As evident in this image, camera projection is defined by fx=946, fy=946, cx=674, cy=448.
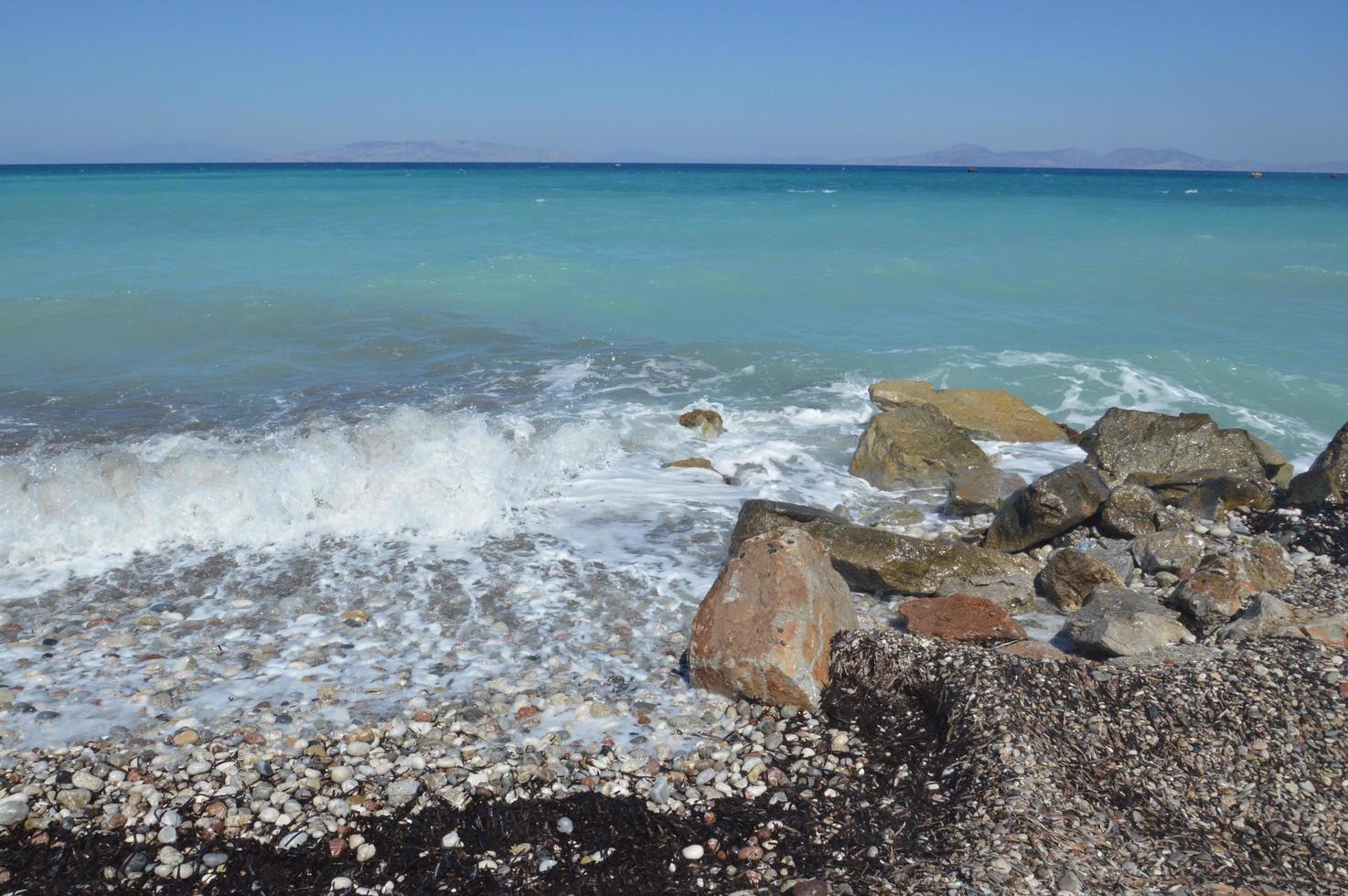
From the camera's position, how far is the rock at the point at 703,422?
1059cm

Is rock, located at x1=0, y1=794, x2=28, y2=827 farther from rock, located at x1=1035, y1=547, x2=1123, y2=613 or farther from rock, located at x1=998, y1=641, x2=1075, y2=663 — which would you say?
rock, located at x1=1035, y1=547, x2=1123, y2=613

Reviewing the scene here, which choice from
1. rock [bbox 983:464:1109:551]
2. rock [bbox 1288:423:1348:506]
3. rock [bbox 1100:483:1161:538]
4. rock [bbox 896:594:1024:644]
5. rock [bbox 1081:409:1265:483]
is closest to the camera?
rock [bbox 896:594:1024:644]

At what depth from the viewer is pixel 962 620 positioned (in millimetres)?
5758

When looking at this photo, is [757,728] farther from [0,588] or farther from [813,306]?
[813,306]

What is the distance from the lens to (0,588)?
6461 mm

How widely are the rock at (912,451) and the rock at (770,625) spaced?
12.7ft

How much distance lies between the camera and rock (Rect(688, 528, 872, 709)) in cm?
495

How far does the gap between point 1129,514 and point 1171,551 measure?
0.86m

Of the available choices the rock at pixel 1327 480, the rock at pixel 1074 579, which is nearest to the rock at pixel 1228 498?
the rock at pixel 1327 480

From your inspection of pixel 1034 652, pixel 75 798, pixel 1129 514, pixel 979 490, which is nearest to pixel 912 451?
pixel 979 490

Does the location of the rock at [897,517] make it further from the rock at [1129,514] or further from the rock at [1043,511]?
the rock at [1129,514]

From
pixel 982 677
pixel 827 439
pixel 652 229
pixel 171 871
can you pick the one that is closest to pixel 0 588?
pixel 171 871

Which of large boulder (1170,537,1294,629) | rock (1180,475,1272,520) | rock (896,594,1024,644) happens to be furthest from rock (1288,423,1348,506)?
rock (896,594,1024,644)

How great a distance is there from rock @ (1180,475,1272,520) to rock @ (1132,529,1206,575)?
135 centimetres
